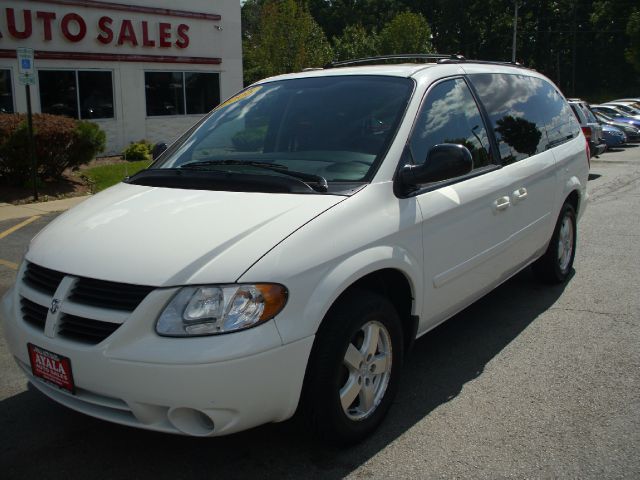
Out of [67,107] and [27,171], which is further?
[67,107]

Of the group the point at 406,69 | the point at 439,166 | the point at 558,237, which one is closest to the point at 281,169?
the point at 439,166

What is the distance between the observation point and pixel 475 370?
4.20 metres

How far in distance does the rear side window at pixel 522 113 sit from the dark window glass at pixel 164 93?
50.3ft

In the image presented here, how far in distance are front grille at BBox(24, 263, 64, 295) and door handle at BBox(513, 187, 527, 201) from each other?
3.05 meters

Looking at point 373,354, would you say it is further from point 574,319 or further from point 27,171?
point 27,171

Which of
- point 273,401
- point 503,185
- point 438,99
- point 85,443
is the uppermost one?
point 438,99

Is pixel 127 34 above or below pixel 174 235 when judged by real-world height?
above

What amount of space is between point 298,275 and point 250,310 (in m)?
0.26

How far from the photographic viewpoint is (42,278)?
3104 mm

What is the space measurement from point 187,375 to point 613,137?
22484 millimetres

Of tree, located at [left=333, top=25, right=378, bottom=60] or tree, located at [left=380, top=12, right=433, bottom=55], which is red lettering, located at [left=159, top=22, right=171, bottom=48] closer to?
tree, located at [left=333, top=25, right=378, bottom=60]

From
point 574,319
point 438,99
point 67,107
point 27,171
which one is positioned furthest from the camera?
point 67,107

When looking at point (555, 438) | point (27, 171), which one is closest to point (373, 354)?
point (555, 438)

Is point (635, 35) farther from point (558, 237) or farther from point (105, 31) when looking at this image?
point (558, 237)
